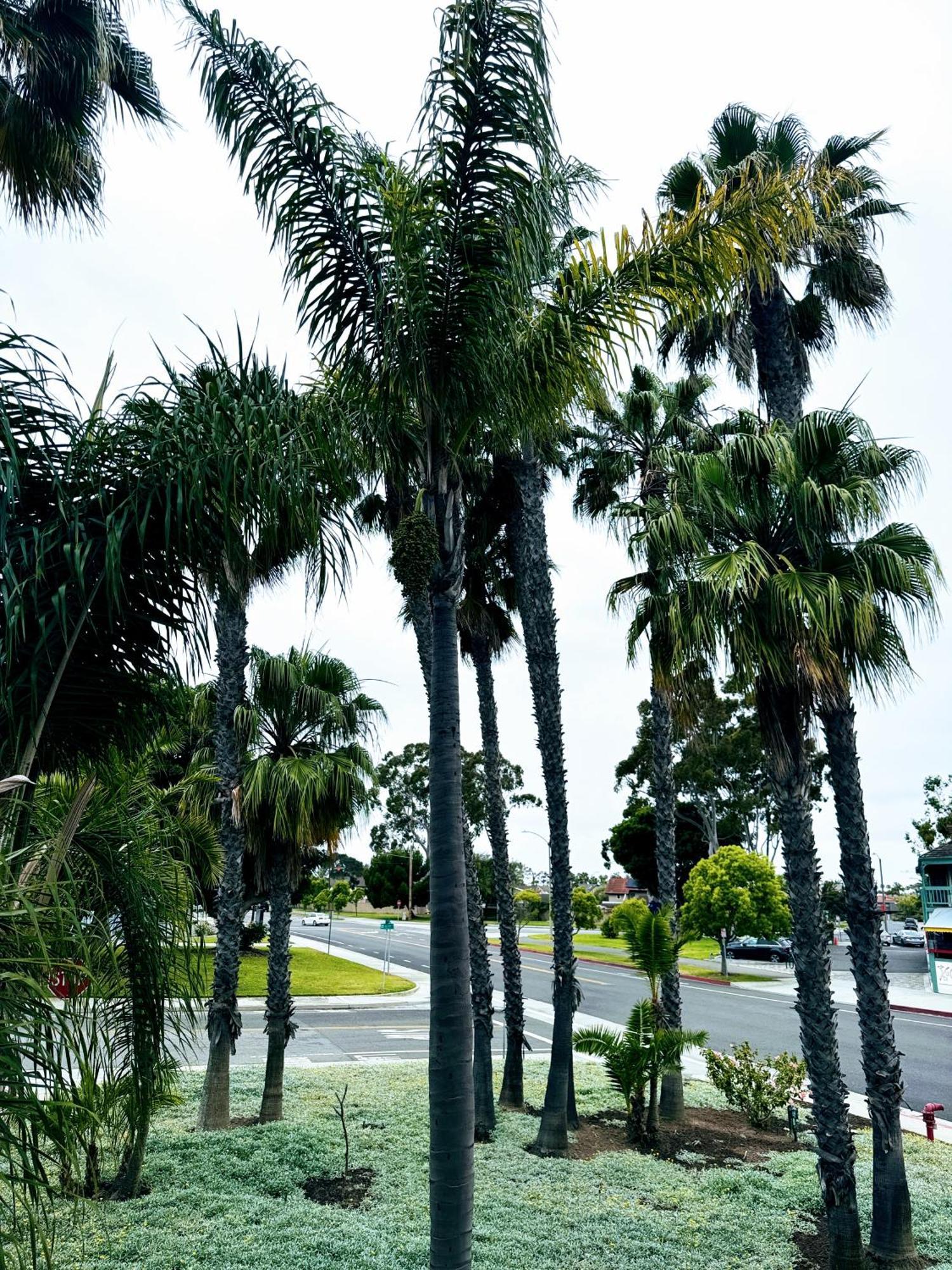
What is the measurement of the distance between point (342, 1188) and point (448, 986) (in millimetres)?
4687

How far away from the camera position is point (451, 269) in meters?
6.03

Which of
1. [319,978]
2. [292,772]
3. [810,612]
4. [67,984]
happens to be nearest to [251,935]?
[319,978]

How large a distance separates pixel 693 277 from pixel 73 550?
15.0 feet

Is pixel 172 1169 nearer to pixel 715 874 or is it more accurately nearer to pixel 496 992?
pixel 496 992

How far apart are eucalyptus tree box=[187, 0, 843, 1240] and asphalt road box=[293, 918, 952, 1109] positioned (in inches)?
508

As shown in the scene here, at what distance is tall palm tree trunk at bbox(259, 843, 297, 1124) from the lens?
10.7m

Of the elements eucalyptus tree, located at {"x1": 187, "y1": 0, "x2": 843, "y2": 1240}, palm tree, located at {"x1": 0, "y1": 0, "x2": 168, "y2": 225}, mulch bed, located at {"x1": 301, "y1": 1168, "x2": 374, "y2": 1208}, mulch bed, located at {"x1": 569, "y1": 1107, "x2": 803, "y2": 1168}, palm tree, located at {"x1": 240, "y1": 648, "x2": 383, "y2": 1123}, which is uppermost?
palm tree, located at {"x1": 0, "y1": 0, "x2": 168, "y2": 225}

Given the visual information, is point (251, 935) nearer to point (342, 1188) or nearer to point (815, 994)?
point (342, 1188)

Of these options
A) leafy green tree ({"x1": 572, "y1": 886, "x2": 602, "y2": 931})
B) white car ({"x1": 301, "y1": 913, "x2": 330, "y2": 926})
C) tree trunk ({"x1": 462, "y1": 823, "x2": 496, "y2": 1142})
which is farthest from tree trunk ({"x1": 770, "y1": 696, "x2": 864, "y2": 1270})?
white car ({"x1": 301, "y1": 913, "x2": 330, "y2": 926})

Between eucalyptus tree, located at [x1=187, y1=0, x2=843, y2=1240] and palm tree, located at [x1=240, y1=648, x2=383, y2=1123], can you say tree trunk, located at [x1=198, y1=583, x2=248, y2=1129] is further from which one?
eucalyptus tree, located at [x1=187, y1=0, x2=843, y2=1240]

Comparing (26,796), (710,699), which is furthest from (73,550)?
(710,699)

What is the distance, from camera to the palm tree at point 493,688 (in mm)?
11930

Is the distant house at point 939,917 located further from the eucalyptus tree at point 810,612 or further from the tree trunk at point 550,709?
the eucalyptus tree at point 810,612

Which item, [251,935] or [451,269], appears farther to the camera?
[251,935]
